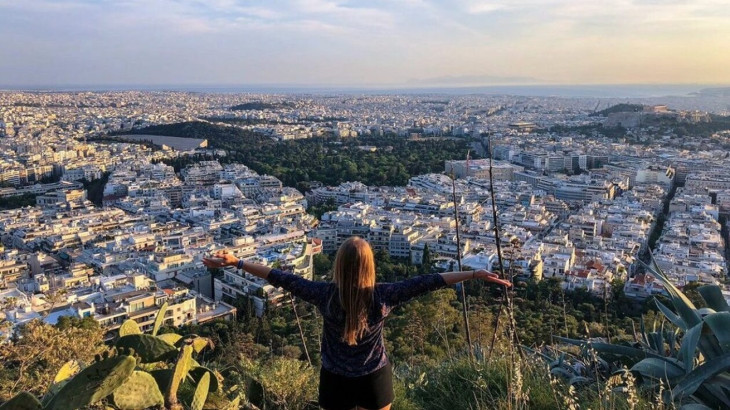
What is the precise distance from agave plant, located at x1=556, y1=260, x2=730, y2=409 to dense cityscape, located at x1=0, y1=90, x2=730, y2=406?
0.71 feet

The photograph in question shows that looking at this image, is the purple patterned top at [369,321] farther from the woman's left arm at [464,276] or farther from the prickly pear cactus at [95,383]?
the prickly pear cactus at [95,383]

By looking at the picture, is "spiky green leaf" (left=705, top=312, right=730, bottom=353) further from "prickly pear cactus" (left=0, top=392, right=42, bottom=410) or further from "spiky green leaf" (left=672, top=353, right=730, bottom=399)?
"prickly pear cactus" (left=0, top=392, right=42, bottom=410)

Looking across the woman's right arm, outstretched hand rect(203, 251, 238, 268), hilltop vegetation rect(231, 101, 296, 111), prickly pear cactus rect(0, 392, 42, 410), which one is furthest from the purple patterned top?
hilltop vegetation rect(231, 101, 296, 111)

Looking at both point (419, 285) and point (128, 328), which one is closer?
point (419, 285)

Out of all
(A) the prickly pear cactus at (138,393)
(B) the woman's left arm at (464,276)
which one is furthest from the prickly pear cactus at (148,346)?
(B) the woman's left arm at (464,276)

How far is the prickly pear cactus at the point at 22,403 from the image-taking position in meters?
1.29

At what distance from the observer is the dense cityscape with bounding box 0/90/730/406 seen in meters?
9.17

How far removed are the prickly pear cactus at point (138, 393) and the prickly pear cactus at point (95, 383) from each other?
0.30ft

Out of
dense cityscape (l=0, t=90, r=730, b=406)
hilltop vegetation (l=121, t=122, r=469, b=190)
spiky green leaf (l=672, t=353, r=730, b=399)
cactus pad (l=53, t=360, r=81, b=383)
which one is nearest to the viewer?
spiky green leaf (l=672, t=353, r=730, b=399)

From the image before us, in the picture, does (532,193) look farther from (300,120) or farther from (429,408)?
(300,120)

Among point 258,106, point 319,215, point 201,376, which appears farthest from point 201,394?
point 258,106

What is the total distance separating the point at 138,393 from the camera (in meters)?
1.41

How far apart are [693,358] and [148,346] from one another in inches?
58.6

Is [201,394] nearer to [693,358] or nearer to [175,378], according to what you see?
[175,378]
